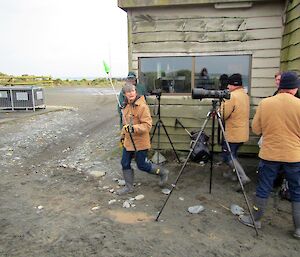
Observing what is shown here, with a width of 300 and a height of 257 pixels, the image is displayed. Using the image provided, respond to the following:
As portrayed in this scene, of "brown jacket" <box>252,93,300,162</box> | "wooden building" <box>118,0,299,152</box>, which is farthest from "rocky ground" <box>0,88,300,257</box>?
"wooden building" <box>118,0,299,152</box>

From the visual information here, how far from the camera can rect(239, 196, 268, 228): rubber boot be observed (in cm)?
374

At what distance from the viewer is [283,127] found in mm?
3514

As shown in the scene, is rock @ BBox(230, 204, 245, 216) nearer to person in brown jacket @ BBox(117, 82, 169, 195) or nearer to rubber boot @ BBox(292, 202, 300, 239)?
rubber boot @ BBox(292, 202, 300, 239)

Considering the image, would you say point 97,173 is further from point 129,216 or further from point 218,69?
point 218,69

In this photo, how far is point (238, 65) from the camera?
247 inches

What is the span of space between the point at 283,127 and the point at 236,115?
5.39ft

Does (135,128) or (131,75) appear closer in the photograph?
(135,128)

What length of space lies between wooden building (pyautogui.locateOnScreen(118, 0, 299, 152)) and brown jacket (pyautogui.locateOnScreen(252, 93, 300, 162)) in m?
2.51

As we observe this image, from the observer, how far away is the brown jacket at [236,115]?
5098 millimetres

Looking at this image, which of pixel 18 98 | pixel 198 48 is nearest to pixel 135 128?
pixel 198 48

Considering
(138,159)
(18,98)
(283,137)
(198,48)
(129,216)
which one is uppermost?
(198,48)

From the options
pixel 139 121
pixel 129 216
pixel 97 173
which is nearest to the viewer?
pixel 129 216

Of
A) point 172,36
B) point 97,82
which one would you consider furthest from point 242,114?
point 97,82

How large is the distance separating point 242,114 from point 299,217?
6.63 ft
